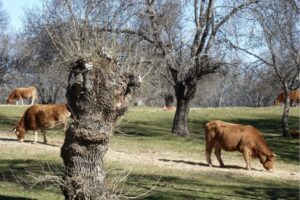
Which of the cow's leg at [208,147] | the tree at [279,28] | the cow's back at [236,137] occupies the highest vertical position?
the tree at [279,28]

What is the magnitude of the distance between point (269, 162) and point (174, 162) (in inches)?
124

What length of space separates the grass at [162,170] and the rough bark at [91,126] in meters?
0.45

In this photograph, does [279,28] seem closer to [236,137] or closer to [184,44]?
[184,44]

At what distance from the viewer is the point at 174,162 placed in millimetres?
19812

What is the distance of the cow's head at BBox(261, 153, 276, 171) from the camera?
63.9 ft

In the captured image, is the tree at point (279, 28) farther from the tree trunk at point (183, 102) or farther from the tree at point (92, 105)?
the tree at point (92, 105)

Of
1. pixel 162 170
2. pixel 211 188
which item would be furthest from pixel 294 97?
pixel 211 188

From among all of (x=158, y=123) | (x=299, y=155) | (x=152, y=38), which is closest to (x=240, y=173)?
(x=299, y=155)

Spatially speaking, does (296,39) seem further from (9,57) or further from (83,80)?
(9,57)

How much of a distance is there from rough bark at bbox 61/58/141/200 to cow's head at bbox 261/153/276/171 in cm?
1157

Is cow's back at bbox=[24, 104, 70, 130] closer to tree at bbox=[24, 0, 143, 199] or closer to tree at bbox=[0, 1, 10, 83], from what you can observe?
tree at bbox=[24, 0, 143, 199]

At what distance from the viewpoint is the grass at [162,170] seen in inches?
469

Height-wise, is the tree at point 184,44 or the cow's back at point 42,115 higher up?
the tree at point 184,44

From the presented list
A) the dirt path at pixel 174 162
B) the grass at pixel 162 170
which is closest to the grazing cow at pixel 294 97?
the grass at pixel 162 170
